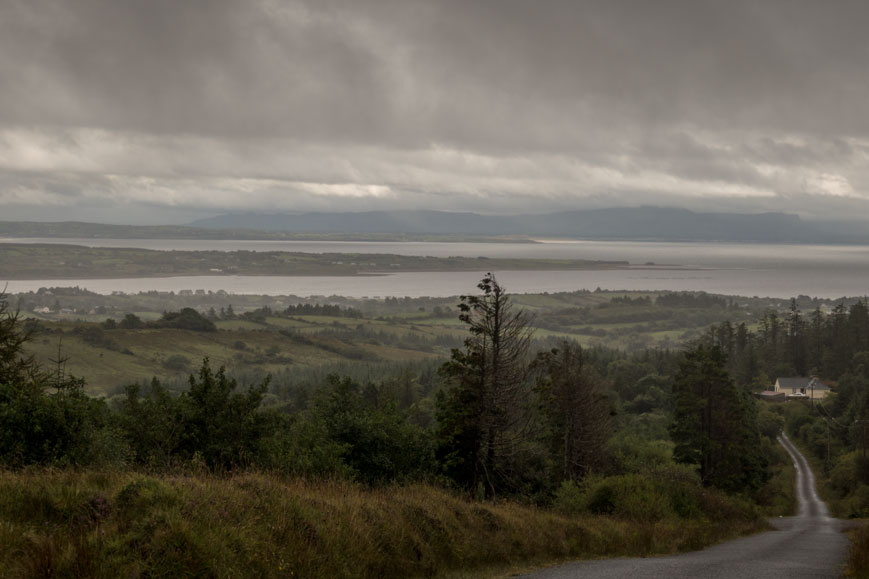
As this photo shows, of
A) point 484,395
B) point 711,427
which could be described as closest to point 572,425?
point 711,427

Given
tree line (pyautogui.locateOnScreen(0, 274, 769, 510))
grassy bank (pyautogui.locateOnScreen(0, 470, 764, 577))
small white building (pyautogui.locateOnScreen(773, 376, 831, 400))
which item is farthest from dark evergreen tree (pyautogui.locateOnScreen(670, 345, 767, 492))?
small white building (pyautogui.locateOnScreen(773, 376, 831, 400))

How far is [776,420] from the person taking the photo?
111 m

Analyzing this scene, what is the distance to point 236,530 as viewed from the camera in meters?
11.1

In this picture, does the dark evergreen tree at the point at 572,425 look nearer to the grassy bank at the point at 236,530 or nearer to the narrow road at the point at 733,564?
the narrow road at the point at 733,564

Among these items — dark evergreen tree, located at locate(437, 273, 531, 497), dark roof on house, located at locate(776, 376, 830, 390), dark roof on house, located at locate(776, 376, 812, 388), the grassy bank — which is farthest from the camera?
dark roof on house, located at locate(776, 376, 812, 388)

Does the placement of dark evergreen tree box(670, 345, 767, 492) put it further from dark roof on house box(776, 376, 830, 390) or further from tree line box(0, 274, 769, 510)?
dark roof on house box(776, 376, 830, 390)

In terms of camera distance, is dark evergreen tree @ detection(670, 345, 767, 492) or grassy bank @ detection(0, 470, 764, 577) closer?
grassy bank @ detection(0, 470, 764, 577)

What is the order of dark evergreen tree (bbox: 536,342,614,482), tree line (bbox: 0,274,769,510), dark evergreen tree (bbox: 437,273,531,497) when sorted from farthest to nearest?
dark evergreen tree (bbox: 536,342,614,482) < dark evergreen tree (bbox: 437,273,531,497) < tree line (bbox: 0,274,769,510)

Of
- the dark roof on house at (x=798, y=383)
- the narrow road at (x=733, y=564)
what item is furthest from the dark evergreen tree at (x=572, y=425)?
the dark roof on house at (x=798, y=383)

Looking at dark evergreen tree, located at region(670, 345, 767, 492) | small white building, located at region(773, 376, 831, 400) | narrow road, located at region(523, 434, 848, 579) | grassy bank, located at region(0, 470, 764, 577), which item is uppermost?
grassy bank, located at region(0, 470, 764, 577)

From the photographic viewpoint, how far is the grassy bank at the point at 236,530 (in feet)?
32.5

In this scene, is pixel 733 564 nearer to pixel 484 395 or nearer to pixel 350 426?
pixel 484 395

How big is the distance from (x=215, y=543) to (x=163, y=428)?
13903 mm

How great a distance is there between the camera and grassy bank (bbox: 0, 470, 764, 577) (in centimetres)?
990
